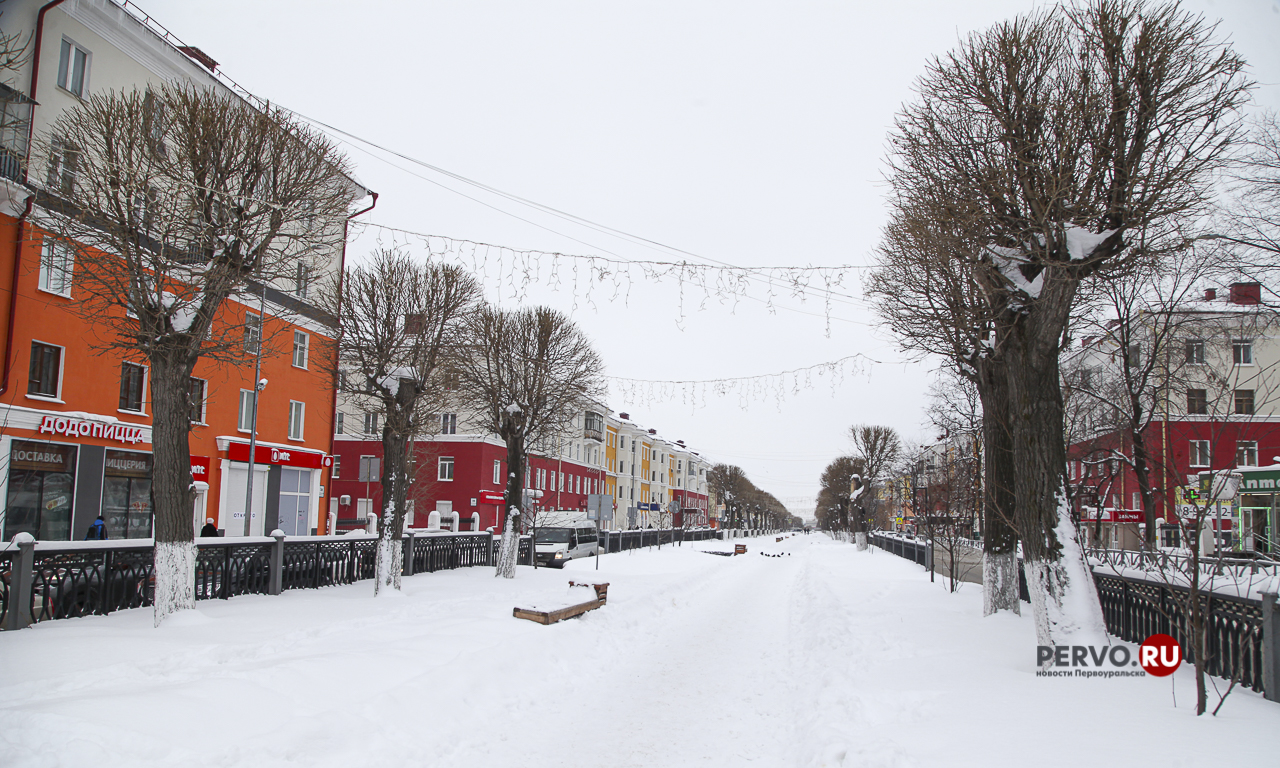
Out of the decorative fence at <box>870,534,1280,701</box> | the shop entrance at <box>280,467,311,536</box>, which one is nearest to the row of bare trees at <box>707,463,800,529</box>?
the shop entrance at <box>280,467,311,536</box>

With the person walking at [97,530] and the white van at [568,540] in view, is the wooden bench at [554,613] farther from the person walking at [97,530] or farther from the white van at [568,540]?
the white van at [568,540]

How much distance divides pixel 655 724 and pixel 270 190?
8651 mm

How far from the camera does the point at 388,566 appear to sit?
14.0 metres

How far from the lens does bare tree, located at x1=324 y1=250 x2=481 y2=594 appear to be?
14.3 m

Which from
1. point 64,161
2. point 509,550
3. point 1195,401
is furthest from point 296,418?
point 1195,401

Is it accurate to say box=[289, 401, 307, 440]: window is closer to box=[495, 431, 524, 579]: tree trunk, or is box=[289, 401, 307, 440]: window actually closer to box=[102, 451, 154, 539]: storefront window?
box=[102, 451, 154, 539]: storefront window

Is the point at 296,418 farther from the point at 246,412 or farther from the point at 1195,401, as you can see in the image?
the point at 1195,401

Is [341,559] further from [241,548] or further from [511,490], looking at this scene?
[511,490]

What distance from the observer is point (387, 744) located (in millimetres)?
5613

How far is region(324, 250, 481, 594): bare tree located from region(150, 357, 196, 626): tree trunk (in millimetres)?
4447

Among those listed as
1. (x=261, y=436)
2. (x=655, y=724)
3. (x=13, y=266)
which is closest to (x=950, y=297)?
(x=655, y=724)

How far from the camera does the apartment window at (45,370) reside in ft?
58.0

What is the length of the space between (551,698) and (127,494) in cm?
1913

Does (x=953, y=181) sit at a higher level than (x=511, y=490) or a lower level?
higher
